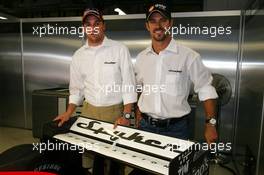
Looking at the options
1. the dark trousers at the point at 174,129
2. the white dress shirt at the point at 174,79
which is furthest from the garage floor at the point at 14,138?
the white dress shirt at the point at 174,79

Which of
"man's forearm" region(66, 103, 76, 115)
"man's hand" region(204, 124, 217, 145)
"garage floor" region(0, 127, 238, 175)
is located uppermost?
"man's forearm" region(66, 103, 76, 115)

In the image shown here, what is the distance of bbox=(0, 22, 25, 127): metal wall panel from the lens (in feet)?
14.2

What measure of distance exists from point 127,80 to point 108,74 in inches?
5.8

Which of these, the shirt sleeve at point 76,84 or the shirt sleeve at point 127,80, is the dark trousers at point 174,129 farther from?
the shirt sleeve at point 76,84

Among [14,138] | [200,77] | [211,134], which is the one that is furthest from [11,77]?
[211,134]

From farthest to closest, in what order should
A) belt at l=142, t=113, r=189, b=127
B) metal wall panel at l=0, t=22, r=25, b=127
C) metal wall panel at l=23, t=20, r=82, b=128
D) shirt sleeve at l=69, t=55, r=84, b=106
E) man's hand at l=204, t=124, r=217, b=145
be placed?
metal wall panel at l=0, t=22, r=25, b=127, metal wall panel at l=23, t=20, r=82, b=128, shirt sleeve at l=69, t=55, r=84, b=106, belt at l=142, t=113, r=189, b=127, man's hand at l=204, t=124, r=217, b=145

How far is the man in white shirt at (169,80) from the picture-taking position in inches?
66.3

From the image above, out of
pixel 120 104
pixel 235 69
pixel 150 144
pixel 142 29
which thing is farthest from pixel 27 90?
pixel 150 144

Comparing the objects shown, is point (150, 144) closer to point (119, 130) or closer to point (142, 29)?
point (119, 130)

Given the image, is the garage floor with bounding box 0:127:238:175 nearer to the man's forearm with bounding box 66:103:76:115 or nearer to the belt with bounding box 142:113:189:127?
the belt with bounding box 142:113:189:127

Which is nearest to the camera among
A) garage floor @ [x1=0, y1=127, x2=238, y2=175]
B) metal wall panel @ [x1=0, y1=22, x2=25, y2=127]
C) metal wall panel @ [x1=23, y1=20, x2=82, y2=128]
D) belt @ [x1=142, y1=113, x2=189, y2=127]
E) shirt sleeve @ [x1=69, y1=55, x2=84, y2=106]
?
belt @ [x1=142, y1=113, x2=189, y2=127]

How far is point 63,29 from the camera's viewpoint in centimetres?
402

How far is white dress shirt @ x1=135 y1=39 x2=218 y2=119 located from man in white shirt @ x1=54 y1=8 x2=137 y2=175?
190 mm

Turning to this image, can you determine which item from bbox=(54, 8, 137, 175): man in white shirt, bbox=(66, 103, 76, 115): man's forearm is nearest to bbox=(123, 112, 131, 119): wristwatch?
bbox=(54, 8, 137, 175): man in white shirt
